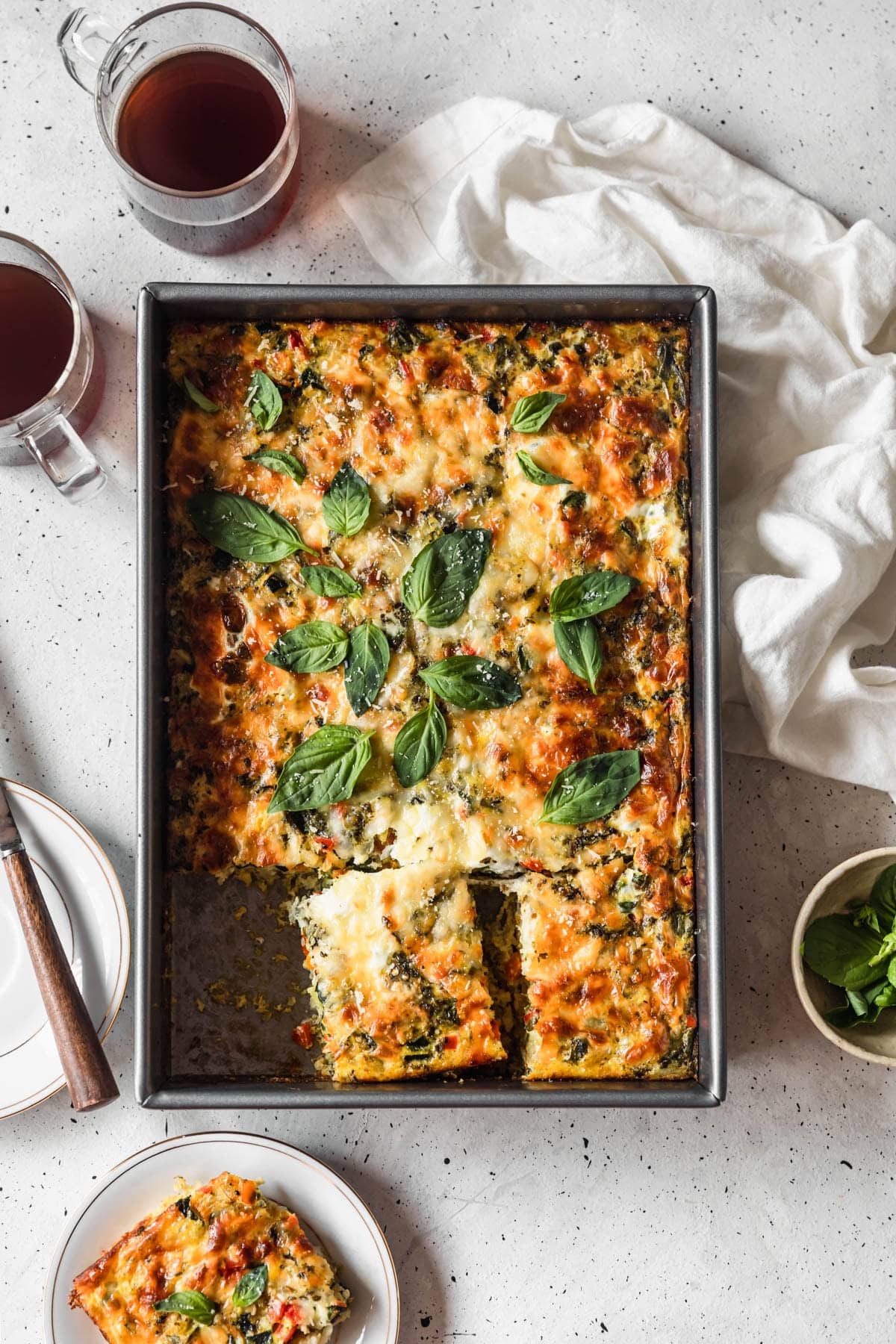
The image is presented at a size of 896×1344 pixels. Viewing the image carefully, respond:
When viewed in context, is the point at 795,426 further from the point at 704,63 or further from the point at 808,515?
the point at 704,63

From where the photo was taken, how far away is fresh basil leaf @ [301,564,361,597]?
104 inches

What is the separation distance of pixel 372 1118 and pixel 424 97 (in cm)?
265

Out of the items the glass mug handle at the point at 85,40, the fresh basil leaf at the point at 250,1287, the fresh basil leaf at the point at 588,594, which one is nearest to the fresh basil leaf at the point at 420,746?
the fresh basil leaf at the point at 588,594

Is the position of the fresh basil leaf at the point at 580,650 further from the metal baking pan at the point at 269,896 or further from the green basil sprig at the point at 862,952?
the green basil sprig at the point at 862,952

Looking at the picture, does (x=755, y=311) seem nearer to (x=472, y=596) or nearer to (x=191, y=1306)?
(x=472, y=596)

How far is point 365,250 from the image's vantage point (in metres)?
3.13

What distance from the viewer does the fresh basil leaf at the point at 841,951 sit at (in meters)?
2.80

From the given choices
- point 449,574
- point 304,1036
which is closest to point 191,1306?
point 304,1036

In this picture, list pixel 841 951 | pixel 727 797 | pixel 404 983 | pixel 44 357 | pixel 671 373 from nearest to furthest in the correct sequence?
pixel 404 983 < pixel 671 373 < pixel 841 951 < pixel 44 357 < pixel 727 797

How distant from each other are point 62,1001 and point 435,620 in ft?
4.01

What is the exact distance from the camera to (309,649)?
2627 mm

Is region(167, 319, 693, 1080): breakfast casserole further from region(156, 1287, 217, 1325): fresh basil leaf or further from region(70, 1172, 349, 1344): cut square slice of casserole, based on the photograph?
region(156, 1287, 217, 1325): fresh basil leaf

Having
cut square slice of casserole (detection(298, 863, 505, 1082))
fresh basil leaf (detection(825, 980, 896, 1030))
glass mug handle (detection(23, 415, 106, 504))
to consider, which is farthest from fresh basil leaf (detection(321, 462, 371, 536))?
fresh basil leaf (detection(825, 980, 896, 1030))

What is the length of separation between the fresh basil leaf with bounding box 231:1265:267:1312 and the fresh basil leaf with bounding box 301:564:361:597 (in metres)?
1.56
